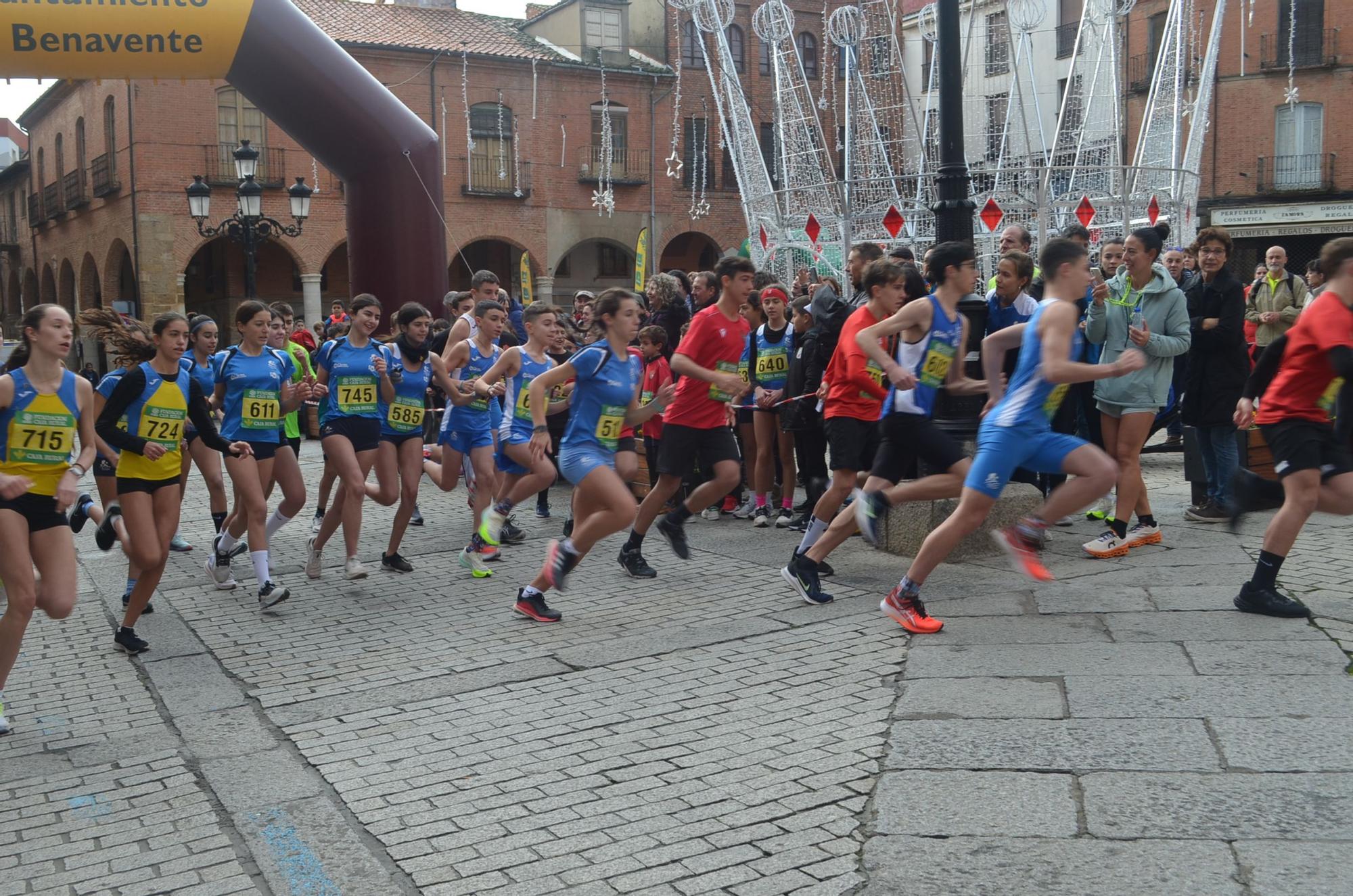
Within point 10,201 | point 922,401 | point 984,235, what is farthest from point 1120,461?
point 10,201

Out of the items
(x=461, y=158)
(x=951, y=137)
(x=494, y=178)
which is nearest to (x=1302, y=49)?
(x=494, y=178)

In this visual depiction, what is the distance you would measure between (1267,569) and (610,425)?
11.0ft

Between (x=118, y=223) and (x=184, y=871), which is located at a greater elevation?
(x=118, y=223)

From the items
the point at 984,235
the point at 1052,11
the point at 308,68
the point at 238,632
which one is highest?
the point at 1052,11

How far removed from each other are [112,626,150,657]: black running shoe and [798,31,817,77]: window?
3640 cm

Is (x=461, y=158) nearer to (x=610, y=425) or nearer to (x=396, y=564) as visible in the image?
(x=396, y=564)

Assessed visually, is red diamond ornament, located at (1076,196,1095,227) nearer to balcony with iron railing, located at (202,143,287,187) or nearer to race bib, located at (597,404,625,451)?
race bib, located at (597,404,625,451)

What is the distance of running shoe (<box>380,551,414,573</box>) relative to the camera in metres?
8.48

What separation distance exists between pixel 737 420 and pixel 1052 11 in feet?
86.8

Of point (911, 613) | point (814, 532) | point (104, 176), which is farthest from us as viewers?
point (104, 176)

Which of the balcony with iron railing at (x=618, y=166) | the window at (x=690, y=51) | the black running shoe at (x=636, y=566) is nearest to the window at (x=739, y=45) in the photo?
the window at (x=690, y=51)

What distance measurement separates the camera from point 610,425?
6.89 m

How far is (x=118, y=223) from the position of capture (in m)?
33.0

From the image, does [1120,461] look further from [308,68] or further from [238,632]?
[308,68]
